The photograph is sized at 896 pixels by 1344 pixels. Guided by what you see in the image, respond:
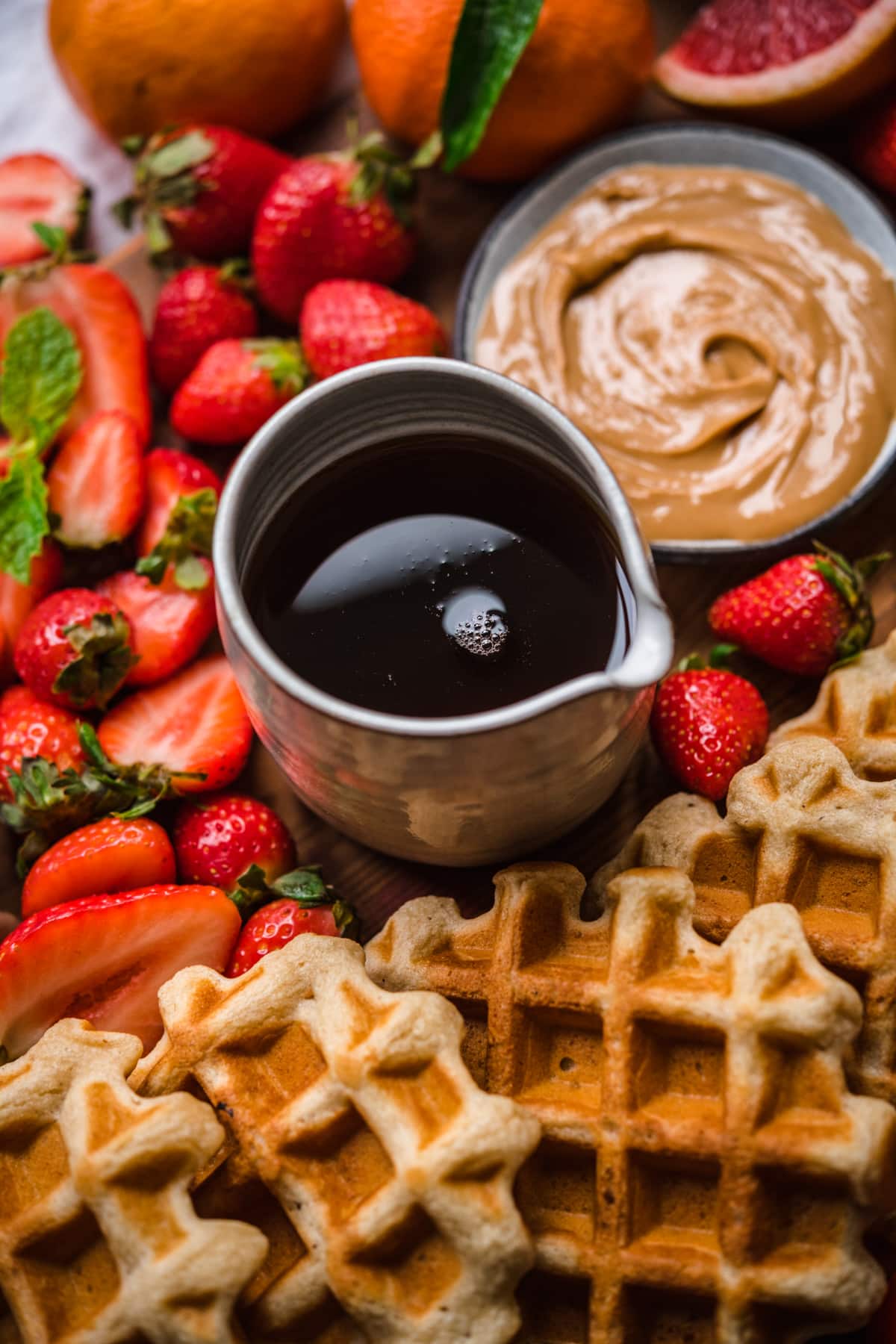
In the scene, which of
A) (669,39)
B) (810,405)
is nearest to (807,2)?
(669,39)

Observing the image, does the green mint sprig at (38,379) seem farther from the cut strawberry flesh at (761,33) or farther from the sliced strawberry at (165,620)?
the cut strawberry flesh at (761,33)

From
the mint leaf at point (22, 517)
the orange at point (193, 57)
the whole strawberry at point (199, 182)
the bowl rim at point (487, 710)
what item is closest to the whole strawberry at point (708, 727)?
the bowl rim at point (487, 710)

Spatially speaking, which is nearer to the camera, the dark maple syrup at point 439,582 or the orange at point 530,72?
the dark maple syrup at point 439,582

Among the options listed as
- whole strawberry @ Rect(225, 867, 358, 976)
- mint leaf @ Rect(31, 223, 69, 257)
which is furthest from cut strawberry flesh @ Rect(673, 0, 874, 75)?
whole strawberry @ Rect(225, 867, 358, 976)

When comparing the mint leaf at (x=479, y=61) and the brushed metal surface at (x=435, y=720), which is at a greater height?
the mint leaf at (x=479, y=61)

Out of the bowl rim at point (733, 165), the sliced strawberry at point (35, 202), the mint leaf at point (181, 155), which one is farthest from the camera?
the sliced strawberry at point (35, 202)

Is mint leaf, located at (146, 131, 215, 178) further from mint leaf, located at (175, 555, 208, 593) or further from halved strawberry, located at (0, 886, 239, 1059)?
halved strawberry, located at (0, 886, 239, 1059)
